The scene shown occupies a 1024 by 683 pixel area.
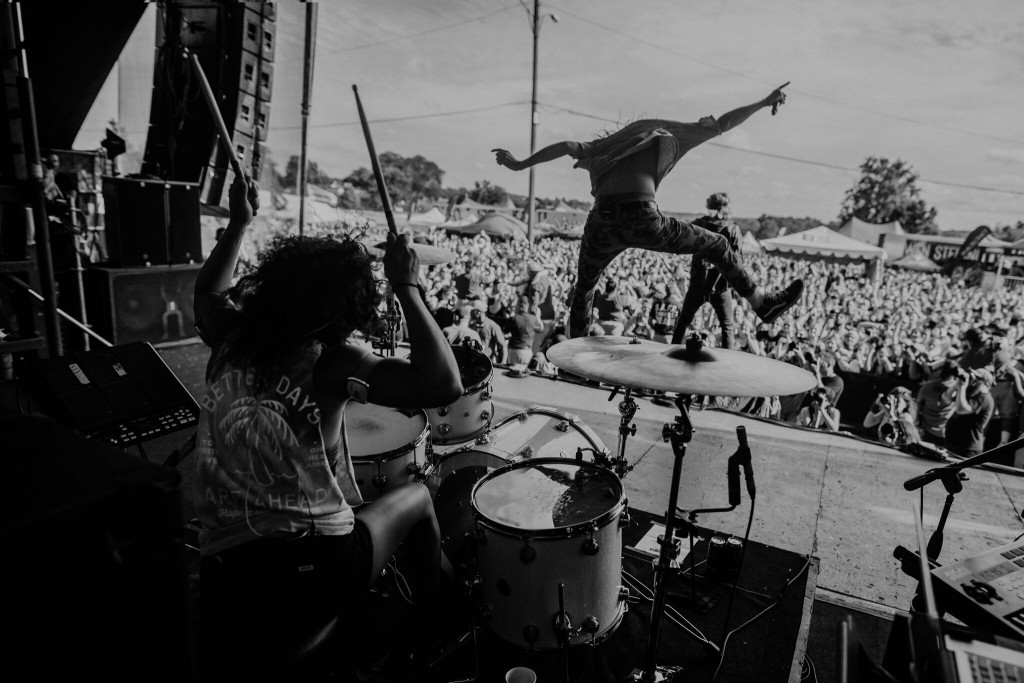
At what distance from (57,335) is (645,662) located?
376 cm

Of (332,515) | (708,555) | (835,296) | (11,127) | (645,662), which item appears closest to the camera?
(332,515)

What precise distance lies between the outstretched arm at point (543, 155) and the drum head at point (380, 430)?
4.28 feet

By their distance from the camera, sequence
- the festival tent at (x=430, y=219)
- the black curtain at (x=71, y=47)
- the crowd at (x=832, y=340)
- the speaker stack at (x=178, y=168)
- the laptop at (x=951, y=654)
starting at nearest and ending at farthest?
1. the laptop at (x=951, y=654)
2. the black curtain at (x=71, y=47)
3. the speaker stack at (x=178, y=168)
4. the crowd at (x=832, y=340)
5. the festival tent at (x=430, y=219)

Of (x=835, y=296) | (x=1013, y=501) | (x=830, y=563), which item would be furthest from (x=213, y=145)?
(x=835, y=296)

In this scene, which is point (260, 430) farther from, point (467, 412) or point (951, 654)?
point (467, 412)

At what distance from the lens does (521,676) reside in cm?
180

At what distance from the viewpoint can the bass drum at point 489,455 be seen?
7.98ft

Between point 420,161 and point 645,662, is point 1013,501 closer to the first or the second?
point 645,662

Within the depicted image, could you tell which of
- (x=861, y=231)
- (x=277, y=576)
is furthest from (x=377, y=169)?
(x=861, y=231)

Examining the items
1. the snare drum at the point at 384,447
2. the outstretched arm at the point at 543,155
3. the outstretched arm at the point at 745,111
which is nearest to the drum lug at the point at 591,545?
the snare drum at the point at 384,447

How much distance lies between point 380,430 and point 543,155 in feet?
5.12

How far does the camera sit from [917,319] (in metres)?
11.0

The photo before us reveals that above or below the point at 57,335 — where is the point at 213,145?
above

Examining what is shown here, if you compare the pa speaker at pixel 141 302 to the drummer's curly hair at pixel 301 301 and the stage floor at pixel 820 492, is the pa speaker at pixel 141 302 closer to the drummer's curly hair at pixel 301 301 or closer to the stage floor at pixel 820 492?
the stage floor at pixel 820 492
